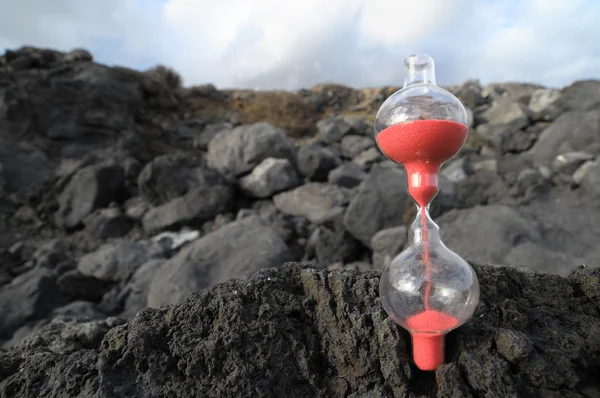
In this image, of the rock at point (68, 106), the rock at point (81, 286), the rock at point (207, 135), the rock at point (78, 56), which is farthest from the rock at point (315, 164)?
the rock at point (78, 56)

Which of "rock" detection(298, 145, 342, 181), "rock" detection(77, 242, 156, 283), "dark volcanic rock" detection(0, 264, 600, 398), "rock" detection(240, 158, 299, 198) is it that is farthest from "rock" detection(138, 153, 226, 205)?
"dark volcanic rock" detection(0, 264, 600, 398)

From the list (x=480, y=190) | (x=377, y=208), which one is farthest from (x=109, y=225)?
(x=480, y=190)

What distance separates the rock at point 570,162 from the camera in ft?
27.1

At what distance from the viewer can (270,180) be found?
10.5 m

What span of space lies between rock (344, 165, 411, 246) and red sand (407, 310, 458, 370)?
18.7ft

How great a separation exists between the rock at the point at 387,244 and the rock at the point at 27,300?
4828 millimetres

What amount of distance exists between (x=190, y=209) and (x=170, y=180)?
3.72ft

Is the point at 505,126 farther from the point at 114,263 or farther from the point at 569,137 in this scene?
the point at 114,263

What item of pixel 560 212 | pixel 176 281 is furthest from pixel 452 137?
pixel 560 212

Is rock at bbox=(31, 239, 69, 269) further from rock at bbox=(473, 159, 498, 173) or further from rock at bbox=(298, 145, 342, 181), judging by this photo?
rock at bbox=(473, 159, 498, 173)

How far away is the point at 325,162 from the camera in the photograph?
11.2 meters

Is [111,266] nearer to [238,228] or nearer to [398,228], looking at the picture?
[238,228]

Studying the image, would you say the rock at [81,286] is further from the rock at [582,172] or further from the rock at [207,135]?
the rock at [207,135]

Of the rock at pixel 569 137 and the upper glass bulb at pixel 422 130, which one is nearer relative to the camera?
the upper glass bulb at pixel 422 130
